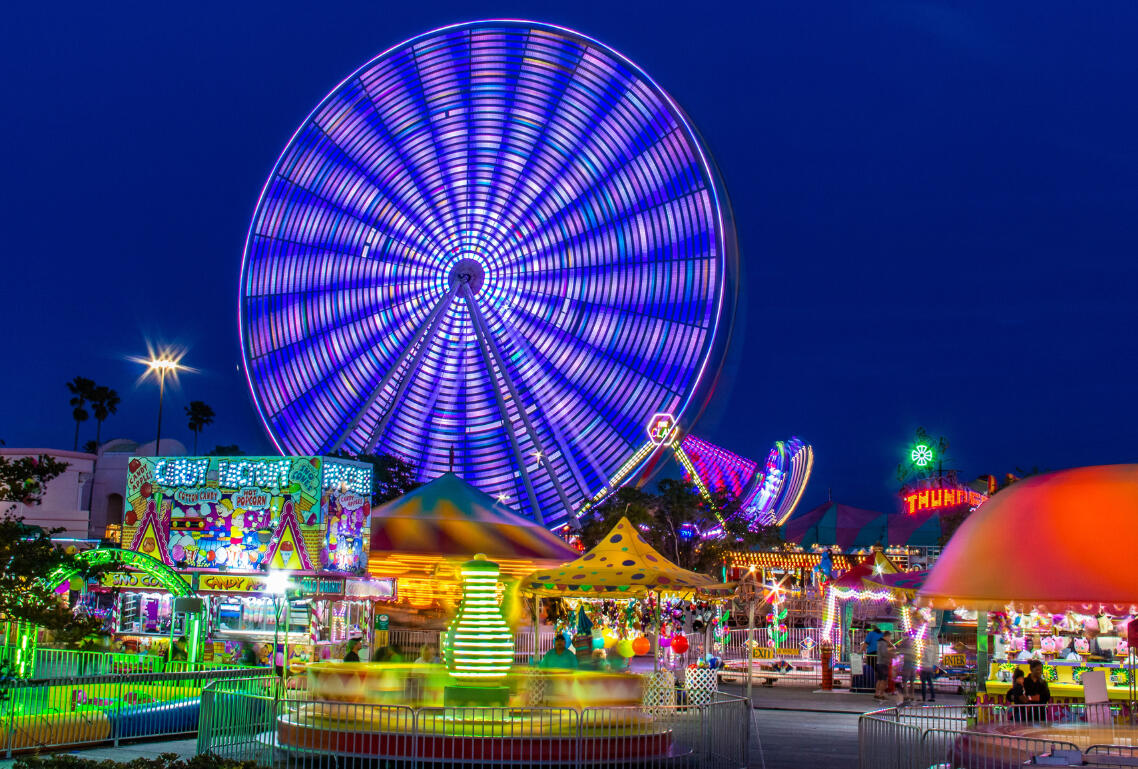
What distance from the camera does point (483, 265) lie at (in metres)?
41.8

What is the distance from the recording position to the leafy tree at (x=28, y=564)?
12.4m

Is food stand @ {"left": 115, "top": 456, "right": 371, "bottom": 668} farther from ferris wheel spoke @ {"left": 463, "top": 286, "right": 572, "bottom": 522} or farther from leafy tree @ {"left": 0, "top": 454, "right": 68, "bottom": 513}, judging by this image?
ferris wheel spoke @ {"left": 463, "top": 286, "right": 572, "bottom": 522}

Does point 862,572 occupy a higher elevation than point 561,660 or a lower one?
higher

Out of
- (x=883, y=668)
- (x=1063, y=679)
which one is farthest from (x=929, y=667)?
(x=1063, y=679)

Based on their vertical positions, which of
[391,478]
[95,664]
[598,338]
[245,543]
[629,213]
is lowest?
[95,664]

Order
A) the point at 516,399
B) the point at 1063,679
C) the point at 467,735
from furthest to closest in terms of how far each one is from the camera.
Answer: the point at 516,399 → the point at 1063,679 → the point at 467,735

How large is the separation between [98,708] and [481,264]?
27634 mm

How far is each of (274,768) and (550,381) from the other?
2738 cm

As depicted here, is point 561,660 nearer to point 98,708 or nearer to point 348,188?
point 98,708

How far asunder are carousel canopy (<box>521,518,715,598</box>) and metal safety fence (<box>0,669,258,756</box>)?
5.76m

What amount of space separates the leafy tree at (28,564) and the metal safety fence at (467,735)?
6.00 ft

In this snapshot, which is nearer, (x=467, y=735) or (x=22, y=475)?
(x=22, y=475)

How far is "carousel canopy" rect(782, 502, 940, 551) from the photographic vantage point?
8712cm

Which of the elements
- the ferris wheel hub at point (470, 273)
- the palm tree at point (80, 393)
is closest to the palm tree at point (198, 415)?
the palm tree at point (80, 393)
